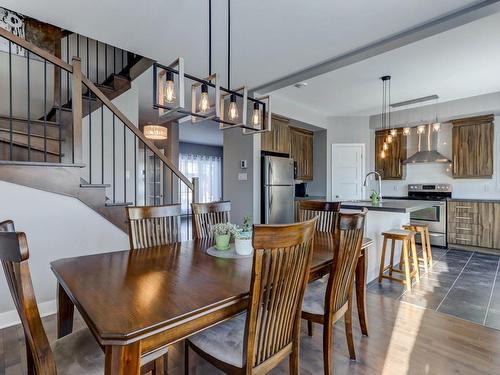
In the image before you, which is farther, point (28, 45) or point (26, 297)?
point (28, 45)

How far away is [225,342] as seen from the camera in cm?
131

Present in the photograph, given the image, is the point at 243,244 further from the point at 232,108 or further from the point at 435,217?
the point at 435,217

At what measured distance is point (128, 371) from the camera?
0.89 meters

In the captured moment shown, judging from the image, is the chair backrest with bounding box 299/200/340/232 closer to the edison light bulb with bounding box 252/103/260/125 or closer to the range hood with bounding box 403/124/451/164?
the edison light bulb with bounding box 252/103/260/125

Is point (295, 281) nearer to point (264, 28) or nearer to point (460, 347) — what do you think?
point (460, 347)

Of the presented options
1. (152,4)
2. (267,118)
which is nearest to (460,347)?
(267,118)

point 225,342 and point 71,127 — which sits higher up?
point 71,127

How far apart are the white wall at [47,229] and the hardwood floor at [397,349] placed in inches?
10.5

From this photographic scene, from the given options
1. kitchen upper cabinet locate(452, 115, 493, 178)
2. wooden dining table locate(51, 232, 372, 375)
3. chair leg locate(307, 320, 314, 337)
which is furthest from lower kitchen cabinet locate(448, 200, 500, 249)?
wooden dining table locate(51, 232, 372, 375)

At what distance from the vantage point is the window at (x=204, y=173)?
29.6 feet

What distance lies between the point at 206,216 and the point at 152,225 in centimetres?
52

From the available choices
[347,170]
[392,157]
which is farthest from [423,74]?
[347,170]

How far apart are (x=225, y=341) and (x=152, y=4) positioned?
2.62 m

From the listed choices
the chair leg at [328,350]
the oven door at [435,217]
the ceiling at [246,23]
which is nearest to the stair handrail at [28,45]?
the ceiling at [246,23]
